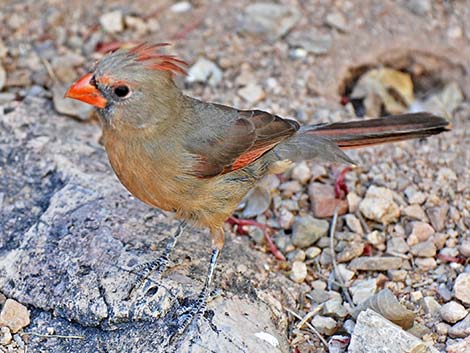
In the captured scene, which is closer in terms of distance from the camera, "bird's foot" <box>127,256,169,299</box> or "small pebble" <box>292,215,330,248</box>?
"bird's foot" <box>127,256,169,299</box>

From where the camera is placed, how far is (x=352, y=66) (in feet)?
20.7

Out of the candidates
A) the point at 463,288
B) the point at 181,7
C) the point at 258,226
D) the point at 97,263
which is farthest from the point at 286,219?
the point at 181,7

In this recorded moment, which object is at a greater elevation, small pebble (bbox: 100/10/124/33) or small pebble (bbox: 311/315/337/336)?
small pebble (bbox: 100/10/124/33)

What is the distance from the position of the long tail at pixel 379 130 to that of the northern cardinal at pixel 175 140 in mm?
152

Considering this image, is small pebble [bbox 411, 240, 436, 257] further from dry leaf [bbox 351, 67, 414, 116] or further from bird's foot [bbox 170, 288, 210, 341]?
dry leaf [bbox 351, 67, 414, 116]

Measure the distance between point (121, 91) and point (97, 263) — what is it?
3.11 feet

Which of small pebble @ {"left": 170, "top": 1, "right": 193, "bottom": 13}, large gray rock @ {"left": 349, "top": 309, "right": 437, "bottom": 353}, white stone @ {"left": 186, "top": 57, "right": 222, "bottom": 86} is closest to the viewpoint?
large gray rock @ {"left": 349, "top": 309, "right": 437, "bottom": 353}

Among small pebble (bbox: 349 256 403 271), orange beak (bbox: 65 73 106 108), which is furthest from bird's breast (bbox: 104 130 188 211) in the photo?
small pebble (bbox: 349 256 403 271)

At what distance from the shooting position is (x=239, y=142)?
4.61 metres

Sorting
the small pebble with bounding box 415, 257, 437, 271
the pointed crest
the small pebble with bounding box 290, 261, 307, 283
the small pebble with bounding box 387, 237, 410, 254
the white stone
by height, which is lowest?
the small pebble with bounding box 290, 261, 307, 283

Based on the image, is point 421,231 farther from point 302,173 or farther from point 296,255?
point 302,173

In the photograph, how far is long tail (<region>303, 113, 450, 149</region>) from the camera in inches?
195

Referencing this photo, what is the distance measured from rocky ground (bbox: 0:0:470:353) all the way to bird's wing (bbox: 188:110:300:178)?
56 cm

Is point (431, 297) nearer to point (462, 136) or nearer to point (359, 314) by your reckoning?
point (359, 314)
